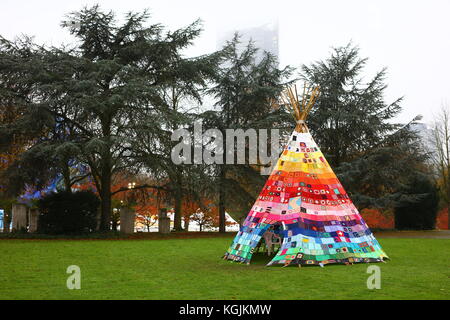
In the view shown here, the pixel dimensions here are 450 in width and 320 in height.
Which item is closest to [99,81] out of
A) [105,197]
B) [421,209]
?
[105,197]

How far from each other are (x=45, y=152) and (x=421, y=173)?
18621 mm

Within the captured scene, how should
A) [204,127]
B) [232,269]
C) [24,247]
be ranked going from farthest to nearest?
1. [204,127]
2. [24,247]
3. [232,269]

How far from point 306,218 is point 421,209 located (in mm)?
19192

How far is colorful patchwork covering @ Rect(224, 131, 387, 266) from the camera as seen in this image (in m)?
10.9

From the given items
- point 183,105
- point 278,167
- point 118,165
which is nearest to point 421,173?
point 183,105

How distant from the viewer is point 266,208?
11.8 metres

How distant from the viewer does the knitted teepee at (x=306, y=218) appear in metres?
10.9

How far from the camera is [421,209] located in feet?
92.1

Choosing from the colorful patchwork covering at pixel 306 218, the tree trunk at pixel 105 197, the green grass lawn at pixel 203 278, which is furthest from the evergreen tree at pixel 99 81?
the colorful patchwork covering at pixel 306 218

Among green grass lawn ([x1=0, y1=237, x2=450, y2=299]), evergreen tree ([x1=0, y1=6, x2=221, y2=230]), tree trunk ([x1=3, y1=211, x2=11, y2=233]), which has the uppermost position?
evergreen tree ([x1=0, y1=6, x2=221, y2=230])

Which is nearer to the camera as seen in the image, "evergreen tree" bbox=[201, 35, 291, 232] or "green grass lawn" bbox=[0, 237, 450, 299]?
"green grass lawn" bbox=[0, 237, 450, 299]

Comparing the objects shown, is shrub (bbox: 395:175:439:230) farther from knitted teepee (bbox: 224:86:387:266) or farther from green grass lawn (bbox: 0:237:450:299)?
knitted teepee (bbox: 224:86:387:266)

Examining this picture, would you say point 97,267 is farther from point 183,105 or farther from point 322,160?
point 183,105

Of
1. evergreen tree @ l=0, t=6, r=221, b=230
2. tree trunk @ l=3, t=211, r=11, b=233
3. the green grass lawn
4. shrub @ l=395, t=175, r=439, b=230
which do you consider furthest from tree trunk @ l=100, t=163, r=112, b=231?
shrub @ l=395, t=175, r=439, b=230
